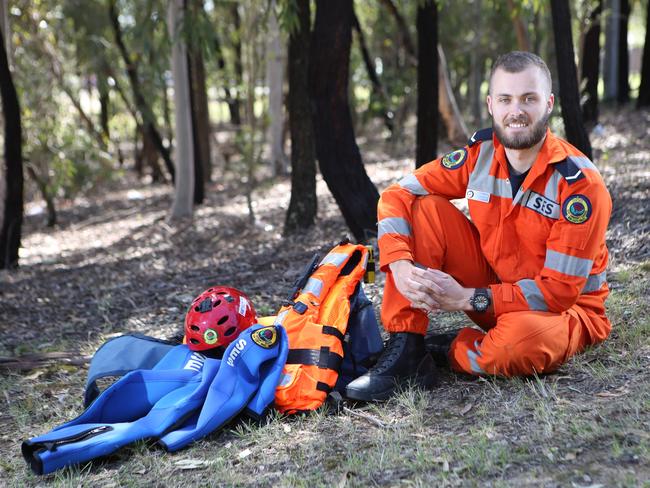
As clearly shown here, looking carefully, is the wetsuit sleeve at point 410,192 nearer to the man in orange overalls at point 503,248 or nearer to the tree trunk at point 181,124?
the man in orange overalls at point 503,248

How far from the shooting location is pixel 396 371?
391 centimetres

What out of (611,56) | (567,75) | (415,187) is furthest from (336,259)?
(611,56)

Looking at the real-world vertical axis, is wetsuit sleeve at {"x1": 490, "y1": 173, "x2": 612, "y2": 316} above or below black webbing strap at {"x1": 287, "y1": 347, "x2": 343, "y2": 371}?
above

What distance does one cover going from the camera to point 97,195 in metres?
16.5

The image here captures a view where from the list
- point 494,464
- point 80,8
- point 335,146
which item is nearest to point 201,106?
point 80,8

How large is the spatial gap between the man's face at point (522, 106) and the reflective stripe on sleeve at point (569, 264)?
0.52 m

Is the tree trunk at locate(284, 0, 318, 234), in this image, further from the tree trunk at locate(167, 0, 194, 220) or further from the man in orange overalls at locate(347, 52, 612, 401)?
the man in orange overalls at locate(347, 52, 612, 401)

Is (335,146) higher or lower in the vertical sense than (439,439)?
higher

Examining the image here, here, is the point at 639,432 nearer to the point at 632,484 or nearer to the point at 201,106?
the point at 632,484

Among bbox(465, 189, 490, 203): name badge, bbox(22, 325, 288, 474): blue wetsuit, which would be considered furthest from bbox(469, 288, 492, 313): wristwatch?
bbox(22, 325, 288, 474): blue wetsuit

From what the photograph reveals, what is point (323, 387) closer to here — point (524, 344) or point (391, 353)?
point (391, 353)

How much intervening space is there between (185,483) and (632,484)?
169 cm

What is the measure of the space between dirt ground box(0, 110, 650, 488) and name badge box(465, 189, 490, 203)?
0.84 m

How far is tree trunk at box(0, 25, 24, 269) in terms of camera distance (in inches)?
336
